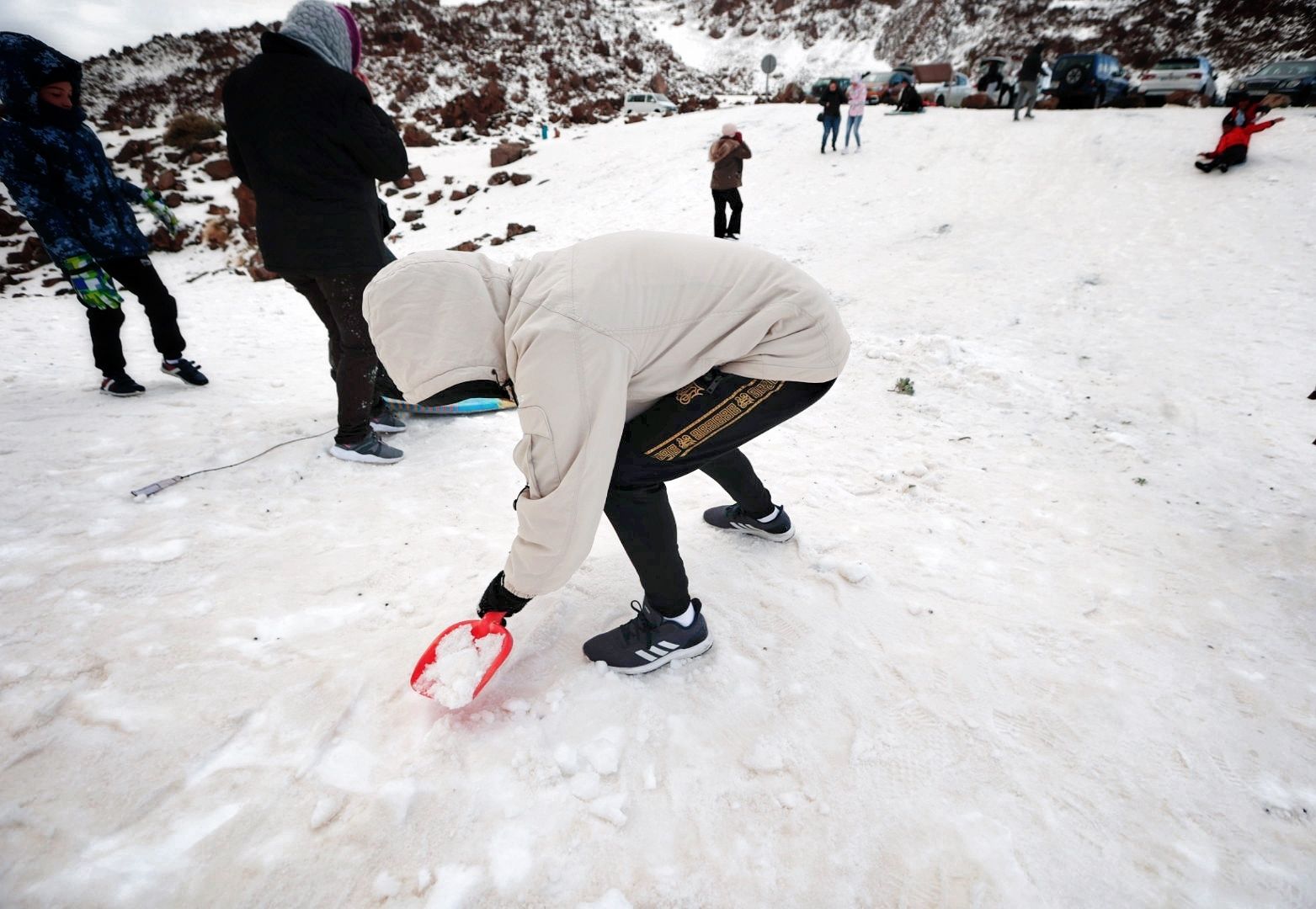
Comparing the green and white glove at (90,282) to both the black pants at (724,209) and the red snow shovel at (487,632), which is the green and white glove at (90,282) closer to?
the red snow shovel at (487,632)

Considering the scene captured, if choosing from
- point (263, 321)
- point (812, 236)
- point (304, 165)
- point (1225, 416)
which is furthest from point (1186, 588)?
point (263, 321)

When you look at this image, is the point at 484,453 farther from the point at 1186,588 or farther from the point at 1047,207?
the point at 1047,207

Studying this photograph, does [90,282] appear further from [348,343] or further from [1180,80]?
[1180,80]

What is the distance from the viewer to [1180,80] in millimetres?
12422

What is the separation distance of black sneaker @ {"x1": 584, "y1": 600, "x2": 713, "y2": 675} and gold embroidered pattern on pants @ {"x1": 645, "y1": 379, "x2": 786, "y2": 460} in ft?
1.80

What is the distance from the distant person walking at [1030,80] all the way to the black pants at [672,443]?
12.1 metres

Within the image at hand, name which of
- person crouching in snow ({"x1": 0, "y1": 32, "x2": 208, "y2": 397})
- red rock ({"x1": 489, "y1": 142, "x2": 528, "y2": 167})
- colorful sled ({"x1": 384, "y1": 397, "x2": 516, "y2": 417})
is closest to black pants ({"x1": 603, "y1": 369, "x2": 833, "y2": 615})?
colorful sled ({"x1": 384, "y1": 397, "x2": 516, "y2": 417})

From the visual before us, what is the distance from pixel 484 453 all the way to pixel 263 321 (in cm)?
436

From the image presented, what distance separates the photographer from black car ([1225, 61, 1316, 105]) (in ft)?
34.0

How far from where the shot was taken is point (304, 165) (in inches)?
96.0

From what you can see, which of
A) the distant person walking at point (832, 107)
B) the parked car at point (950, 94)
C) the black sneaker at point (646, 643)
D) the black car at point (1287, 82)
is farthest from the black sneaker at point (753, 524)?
the parked car at point (950, 94)

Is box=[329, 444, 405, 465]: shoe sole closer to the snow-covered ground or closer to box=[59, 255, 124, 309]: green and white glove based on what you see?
the snow-covered ground

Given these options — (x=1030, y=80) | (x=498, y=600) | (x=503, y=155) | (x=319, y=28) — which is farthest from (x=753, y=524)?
(x=503, y=155)

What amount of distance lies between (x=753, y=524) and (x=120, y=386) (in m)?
3.91
